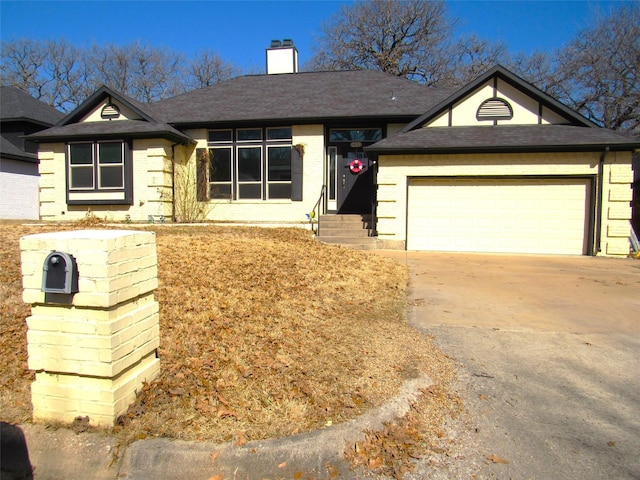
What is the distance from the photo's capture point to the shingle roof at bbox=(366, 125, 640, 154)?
37.1ft

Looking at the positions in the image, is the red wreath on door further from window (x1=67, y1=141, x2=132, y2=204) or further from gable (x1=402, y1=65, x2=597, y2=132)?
window (x1=67, y1=141, x2=132, y2=204)

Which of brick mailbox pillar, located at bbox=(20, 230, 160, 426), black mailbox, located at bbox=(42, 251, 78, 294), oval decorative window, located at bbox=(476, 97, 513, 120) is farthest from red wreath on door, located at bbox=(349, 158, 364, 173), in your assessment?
black mailbox, located at bbox=(42, 251, 78, 294)

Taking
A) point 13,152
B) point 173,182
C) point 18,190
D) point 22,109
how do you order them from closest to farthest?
point 173,182, point 13,152, point 18,190, point 22,109

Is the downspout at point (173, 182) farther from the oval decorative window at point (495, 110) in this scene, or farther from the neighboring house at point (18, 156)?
A: the oval decorative window at point (495, 110)

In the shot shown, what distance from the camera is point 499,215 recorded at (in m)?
12.2

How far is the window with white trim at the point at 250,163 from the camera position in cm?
1520

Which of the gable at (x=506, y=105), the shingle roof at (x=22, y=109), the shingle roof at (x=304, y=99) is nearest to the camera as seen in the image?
the gable at (x=506, y=105)

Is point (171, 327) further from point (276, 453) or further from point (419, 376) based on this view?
point (419, 376)

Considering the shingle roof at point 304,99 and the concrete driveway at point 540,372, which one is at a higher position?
the shingle roof at point 304,99

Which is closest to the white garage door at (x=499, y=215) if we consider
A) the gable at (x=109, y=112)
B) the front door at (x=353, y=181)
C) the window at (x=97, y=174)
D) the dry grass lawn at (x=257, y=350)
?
the front door at (x=353, y=181)

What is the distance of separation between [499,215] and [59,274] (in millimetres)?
11679

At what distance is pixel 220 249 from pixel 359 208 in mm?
7650

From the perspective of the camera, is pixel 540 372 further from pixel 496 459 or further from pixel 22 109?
pixel 22 109

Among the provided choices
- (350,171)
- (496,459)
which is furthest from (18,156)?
(496,459)
